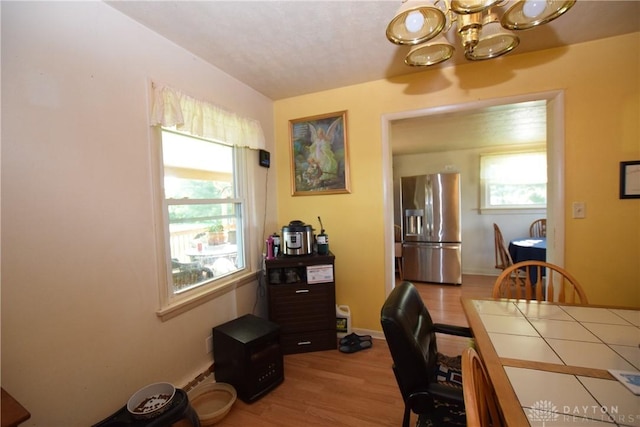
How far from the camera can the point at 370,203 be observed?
2.45 meters

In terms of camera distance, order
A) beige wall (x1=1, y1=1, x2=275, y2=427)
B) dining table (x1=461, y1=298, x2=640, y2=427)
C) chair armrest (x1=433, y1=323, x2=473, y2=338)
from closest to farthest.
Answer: dining table (x1=461, y1=298, x2=640, y2=427) → beige wall (x1=1, y1=1, x2=275, y2=427) → chair armrest (x1=433, y1=323, x2=473, y2=338)

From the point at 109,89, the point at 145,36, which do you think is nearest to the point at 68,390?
the point at 109,89

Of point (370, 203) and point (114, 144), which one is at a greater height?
point (114, 144)

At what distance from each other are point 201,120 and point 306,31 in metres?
0.89

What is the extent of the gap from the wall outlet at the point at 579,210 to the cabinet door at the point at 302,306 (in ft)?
6.14

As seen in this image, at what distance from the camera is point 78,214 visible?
4.02 ft

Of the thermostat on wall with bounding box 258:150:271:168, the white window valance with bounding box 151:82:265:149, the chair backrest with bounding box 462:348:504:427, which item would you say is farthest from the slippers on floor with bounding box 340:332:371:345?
the white window valance with bounding box 151:82:265:149

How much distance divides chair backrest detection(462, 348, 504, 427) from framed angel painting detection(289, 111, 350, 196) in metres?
1.87

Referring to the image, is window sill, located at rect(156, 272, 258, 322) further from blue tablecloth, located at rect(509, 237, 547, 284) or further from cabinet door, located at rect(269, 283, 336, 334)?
blue tablecloth, located at rect(509, 237, 547, 284)

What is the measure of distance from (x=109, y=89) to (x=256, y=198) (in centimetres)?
130

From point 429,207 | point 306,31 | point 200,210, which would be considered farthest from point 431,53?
point 429,207

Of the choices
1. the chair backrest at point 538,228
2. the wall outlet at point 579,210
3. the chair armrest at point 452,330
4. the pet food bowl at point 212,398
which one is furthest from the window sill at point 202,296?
the chair backrest at point 538,228

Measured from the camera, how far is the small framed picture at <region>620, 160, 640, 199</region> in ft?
5.74

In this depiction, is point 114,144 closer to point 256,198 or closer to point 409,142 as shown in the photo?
point 256,198
